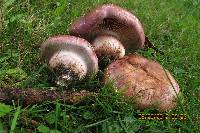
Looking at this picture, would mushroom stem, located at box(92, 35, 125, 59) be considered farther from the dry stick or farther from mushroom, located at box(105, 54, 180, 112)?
the dry stick

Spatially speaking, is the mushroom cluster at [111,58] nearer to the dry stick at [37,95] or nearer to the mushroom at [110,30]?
the mushroom at [110,30]

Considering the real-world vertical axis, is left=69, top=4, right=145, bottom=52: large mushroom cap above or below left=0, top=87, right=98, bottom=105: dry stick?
above

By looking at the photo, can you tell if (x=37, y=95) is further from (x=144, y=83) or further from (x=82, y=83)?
(x=144, y=83)

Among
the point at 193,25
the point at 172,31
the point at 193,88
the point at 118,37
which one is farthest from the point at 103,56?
the point at 193,25

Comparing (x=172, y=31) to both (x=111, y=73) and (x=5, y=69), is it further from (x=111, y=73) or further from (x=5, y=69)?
(x=5, y=69)

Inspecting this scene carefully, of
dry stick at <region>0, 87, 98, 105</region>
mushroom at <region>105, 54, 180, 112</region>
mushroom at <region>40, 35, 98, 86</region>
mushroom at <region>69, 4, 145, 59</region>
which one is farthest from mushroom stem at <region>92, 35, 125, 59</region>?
dry stick at <region>0, 87, 98, 105</region>

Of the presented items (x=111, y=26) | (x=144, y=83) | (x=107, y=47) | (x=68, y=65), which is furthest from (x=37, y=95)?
(x=111, y=26)

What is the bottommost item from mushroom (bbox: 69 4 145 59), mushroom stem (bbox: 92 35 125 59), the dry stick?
the dry stick
